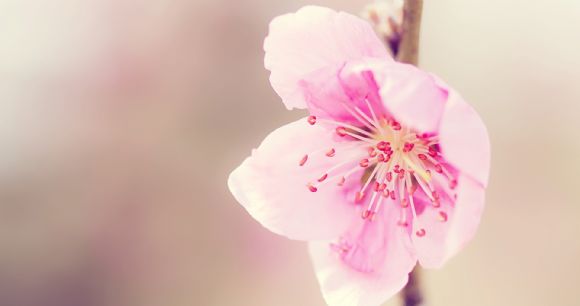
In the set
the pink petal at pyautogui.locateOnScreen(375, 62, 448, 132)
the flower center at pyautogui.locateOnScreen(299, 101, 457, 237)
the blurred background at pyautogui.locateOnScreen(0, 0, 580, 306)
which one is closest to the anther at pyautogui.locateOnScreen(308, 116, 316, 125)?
the flower center at pyautogui.locateOnScreen(299, 101, 457, 237)

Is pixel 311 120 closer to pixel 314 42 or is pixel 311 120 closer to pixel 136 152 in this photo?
pixel 314 42

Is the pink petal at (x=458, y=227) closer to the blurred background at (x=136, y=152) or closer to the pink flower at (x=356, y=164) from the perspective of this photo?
the pink flower at (x=356, y=164)

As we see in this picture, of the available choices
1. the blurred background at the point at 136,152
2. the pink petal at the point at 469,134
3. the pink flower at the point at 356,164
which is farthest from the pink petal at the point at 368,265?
the blurred background at the point at 136,152

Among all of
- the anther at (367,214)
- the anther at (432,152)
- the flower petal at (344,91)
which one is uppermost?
the flower petal at (344,91)

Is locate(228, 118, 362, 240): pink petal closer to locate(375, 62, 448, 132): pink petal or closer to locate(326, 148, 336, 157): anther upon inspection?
locate(326, 148, 336, 157): anther

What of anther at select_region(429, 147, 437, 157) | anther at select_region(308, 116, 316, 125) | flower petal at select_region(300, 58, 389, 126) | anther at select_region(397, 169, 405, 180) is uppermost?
flower petal at select_region(300, 58, 389, 126)

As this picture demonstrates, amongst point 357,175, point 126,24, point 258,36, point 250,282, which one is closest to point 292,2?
point 258,36

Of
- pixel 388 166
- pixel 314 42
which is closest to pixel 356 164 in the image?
pixel 388 166
